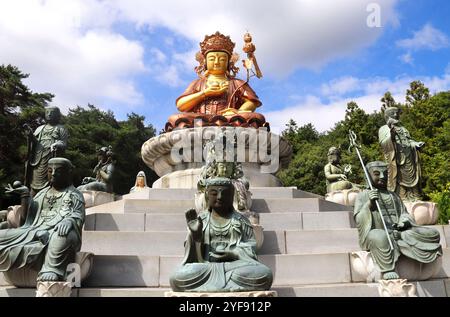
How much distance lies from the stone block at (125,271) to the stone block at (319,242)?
2.08m

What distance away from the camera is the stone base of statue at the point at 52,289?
4.59m

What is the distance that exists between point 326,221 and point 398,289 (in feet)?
8.07

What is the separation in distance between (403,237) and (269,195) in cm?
397

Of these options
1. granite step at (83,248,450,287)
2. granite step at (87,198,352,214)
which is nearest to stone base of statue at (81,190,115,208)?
granite step at (87,198,352,214)

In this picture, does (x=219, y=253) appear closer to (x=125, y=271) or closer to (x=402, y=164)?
(x=125, y=271)

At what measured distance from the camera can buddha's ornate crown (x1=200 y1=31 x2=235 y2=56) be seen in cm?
1274

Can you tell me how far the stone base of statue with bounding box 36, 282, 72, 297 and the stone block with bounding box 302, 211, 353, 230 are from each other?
406 centimetres

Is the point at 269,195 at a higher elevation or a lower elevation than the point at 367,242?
higher

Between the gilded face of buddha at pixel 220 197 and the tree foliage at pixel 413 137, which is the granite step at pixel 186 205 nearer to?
the gilded face of buddha at pixel 220 197

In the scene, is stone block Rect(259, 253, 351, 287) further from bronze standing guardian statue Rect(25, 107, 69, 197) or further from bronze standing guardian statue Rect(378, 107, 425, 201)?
bronze standing guardian statue Rect(25, 107, 69, 197)
